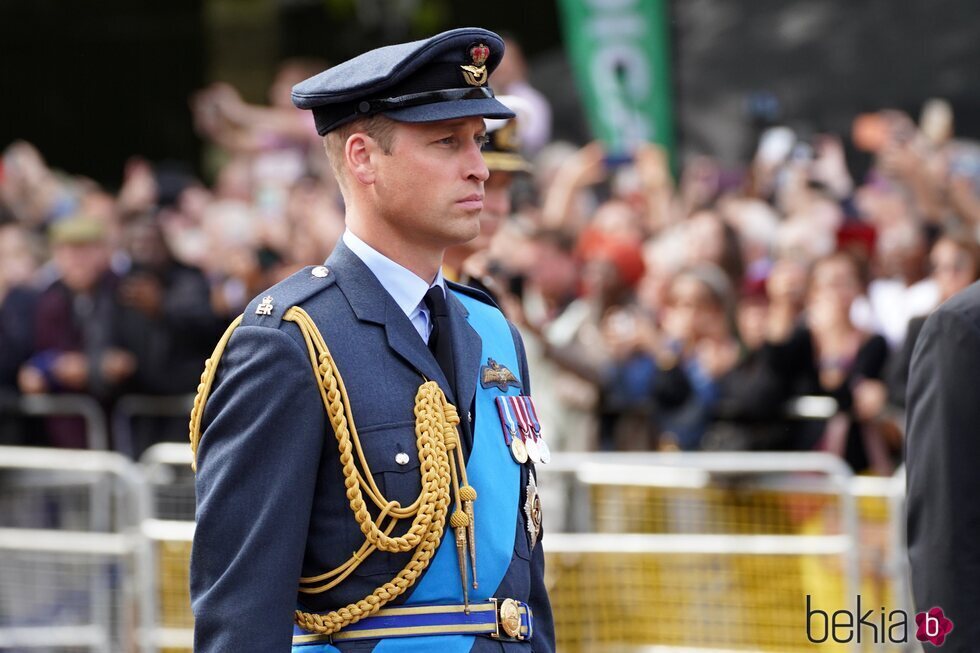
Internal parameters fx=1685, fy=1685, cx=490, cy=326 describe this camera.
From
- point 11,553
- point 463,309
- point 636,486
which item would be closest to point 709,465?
point 636,486

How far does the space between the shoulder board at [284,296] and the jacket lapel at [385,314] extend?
36 mm

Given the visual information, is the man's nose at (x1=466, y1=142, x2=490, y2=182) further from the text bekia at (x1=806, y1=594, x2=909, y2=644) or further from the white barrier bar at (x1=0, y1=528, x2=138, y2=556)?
the white barrier bar at (x1=0, y1=528, x2=138, y2=556)

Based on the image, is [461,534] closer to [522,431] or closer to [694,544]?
[522,431]

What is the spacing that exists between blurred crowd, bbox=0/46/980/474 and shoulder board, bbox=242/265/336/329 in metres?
1.73

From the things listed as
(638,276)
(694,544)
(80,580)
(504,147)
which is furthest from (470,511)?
(638,276)

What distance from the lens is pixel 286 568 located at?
297 cm

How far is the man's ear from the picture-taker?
127 inches

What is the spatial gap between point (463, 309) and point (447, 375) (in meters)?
0.25

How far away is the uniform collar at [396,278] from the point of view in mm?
3266

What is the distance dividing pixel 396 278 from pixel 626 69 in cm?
822

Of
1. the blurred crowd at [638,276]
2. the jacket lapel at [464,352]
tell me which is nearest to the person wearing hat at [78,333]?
the blurred crowd at [638,276]

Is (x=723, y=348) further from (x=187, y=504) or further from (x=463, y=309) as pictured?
(x=463, y=309)

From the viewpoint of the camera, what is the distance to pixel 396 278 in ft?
10.7

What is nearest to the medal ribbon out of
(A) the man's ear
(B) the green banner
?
(A) the man's ear
